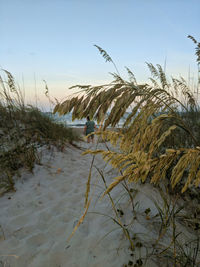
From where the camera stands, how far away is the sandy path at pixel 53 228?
1.80 meters

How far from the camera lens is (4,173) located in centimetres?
368

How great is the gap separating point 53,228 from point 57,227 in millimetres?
48

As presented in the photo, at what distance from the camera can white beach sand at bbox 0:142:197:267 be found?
1.81 metres

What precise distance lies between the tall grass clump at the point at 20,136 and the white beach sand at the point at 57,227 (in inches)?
11.8

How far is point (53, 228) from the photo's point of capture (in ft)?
7.50

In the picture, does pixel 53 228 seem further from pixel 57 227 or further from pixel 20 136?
pixel 20 136

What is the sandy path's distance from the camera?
180 cm

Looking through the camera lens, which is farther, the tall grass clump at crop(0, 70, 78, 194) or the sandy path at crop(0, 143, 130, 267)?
the tall grass clump at crop(0, 70, 78, 194)

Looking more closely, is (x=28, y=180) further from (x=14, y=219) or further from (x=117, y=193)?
(x=117, y=193)

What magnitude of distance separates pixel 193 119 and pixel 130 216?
292cm

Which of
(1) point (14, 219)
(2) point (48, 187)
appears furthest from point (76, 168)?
(1) point (14, 219)

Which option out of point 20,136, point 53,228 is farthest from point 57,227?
point 20,136

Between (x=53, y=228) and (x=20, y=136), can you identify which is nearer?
(x=53, y=228)

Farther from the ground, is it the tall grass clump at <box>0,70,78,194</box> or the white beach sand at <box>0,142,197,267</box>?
the tall grass clump at <box>0,70,78,194</box>
